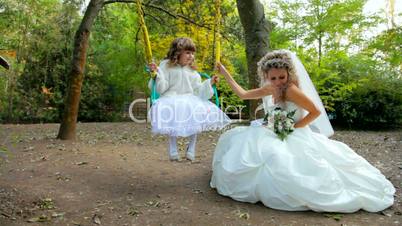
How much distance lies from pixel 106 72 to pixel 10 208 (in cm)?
1001

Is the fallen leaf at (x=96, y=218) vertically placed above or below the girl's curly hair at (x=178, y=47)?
below

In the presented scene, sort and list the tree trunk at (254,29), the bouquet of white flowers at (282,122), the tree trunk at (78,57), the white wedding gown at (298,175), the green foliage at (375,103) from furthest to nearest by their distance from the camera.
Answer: the green foliage at (375,103)
the tree trunk at (78,57)
the tree trunk at (254,29)
the bouquet of white flowers at (282,122)
the white wedding gown at (298,175)

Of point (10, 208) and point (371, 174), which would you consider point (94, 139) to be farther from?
point (371, 174)

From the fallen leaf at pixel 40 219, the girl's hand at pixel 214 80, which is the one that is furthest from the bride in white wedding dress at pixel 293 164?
the fallen leaf at pixel 40 219

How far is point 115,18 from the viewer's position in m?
10.4

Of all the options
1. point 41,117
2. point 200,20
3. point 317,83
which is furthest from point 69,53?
point 317,83

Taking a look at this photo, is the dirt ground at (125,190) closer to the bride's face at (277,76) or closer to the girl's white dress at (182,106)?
the girl's white dress at (182,106)

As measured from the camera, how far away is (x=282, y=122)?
414cm

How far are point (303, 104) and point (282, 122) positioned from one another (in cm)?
30

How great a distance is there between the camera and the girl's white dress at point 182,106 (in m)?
4.50

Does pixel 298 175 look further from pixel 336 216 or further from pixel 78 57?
pixel 78 57

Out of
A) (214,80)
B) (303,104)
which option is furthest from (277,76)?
(214,80)

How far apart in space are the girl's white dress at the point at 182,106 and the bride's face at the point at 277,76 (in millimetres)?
837

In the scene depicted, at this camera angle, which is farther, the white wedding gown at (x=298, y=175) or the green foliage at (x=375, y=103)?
the green foliage at (x=375, y=103)
